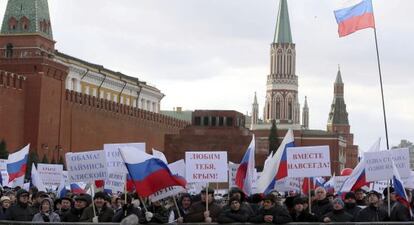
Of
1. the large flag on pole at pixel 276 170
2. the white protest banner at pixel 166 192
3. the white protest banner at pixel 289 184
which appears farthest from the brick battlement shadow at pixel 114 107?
the white protest banner at pixel 166 192

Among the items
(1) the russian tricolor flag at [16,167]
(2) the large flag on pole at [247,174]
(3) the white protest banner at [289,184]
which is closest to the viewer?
(2) the large flag on pole at [247,174]

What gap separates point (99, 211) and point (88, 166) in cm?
155

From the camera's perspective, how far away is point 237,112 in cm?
7756

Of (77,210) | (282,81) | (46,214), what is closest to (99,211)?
(77,210)

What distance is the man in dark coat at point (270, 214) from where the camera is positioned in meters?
9.93

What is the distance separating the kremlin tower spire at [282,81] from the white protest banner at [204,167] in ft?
394

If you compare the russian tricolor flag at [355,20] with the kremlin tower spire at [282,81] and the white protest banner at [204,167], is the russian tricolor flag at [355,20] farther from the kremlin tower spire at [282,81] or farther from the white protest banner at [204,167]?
the kremlin tower spire at [282,81]

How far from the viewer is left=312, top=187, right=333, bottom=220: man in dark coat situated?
1193 cm

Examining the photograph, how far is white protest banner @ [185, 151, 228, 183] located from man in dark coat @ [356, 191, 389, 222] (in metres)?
1.76

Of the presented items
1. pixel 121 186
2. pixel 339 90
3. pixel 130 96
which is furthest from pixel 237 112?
pixel 339 90

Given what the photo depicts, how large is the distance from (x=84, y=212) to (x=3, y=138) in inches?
1548

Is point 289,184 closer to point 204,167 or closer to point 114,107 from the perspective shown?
point 204,167

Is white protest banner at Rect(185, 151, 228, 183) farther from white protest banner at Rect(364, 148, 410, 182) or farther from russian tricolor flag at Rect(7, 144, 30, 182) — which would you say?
russian tricolor flag at Rect(7, 144, 30, 182)

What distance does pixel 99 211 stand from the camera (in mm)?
11617
